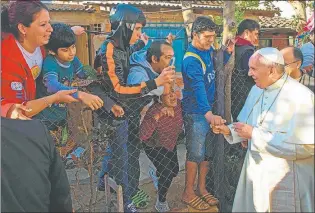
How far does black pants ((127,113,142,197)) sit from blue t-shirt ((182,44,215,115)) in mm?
→ 506

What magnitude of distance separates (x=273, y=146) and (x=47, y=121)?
1843mm

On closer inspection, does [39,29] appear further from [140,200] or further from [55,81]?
[140,200]

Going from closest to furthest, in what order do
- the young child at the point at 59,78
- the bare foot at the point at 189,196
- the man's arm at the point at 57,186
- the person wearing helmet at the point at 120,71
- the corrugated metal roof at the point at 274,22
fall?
the man's arm at the point at 57,186
the young child at the point at 59,78
the person wearing helmet at the point at 120,71
the bare foot at the point at 189,196
the corrugated metal roof at the point at 274,22

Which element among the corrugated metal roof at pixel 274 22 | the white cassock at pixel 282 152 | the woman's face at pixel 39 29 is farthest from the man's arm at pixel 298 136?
the corrugated metal roof at pixel 274 22

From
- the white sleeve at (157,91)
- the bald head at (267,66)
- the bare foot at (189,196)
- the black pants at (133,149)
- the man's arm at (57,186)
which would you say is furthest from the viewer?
the bare foot at (189,196)

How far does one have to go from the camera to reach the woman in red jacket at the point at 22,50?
2.93 m

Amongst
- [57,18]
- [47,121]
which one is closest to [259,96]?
[47,121]

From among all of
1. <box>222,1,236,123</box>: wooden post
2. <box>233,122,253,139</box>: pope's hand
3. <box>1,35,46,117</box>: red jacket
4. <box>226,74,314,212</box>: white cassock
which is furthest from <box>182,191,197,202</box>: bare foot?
<box>1,35,46,117</box>: red jacket

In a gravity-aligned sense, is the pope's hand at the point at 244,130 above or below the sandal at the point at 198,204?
above

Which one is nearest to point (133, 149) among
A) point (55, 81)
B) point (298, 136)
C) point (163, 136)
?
point (163, 136)

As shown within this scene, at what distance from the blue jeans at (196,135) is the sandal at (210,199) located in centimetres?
35

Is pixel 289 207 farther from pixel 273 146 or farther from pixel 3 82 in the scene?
pixel 3 82

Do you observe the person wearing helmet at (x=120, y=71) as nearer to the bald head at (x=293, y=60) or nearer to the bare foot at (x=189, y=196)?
the bare foot at (x=189, y=196)

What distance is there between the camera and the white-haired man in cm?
254
